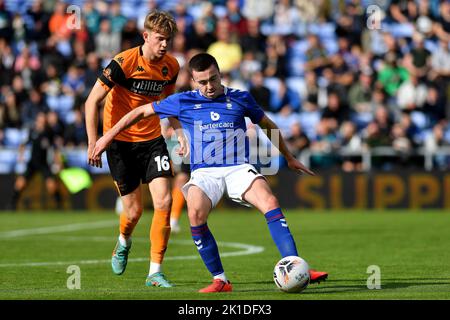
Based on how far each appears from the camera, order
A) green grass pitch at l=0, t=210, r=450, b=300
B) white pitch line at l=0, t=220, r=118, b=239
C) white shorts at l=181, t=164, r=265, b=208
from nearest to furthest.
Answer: green grass pitch at l=0, t=210, r=450, b=300 < white shorts at l=181, t=164, r=265, b=208 < white pitch line at l=0, t=220, r=118, b=239

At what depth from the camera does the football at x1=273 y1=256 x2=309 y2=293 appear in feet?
28.0

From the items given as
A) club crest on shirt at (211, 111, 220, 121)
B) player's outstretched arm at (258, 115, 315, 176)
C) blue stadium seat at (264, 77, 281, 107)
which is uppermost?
blue stadium seat at (264, 77, 281, 107)

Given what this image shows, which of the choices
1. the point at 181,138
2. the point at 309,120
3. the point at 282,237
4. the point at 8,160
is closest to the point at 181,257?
the point at 181,138

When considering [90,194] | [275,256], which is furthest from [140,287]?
[90,194]

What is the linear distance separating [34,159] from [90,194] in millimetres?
1511

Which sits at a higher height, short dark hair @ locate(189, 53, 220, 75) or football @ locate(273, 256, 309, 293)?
short dark hair @ locate(189, 53, 220, 75)

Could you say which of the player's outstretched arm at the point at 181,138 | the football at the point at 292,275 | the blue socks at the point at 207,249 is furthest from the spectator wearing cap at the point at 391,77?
the football at the point at 292,275

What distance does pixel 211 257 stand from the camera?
8992 millimetres

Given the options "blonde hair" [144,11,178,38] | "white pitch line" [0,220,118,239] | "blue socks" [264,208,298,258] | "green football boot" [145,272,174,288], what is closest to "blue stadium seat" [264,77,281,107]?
"white pitch line" [0,220,118,239]

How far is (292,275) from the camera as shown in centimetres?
852

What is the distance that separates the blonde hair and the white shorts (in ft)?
4.79

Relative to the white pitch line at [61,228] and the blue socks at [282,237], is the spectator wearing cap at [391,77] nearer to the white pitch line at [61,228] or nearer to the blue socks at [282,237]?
the white pitch line at [61,228]

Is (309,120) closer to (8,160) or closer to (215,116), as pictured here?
(8,160)

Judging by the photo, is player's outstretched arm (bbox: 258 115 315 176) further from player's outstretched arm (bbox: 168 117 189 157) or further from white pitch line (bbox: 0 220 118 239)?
white pitch line (bbox: 0 220 118 239)
